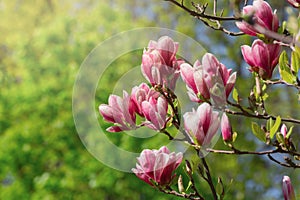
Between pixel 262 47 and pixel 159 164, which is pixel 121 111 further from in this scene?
pixel 262 47

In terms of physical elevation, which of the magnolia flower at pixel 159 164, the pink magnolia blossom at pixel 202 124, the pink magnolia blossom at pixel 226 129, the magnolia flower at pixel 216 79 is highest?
the magnolia flower at pixel 216 79

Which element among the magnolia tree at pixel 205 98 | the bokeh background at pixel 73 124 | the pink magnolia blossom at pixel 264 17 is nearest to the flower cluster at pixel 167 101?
the magnolia tree at pixel 205 98

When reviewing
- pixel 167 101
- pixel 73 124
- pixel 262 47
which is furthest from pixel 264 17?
pixel 73 124

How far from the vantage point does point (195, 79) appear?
1.10 m

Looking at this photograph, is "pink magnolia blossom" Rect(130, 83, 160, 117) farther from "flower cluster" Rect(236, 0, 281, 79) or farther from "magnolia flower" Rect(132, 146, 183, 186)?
"flower cluster" Rect(236, 0, 281, 79)

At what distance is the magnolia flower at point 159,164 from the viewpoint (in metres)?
1.17

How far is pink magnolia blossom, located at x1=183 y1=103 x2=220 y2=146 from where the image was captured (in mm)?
1093

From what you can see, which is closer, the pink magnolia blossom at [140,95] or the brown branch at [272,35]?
the brown branch at [272,35]

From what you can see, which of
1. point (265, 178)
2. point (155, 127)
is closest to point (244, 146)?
point (265, 178)

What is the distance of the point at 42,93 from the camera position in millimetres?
6180

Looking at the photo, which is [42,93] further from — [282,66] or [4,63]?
[282,66]

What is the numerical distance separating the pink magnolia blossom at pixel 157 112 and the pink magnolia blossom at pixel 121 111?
47 mm

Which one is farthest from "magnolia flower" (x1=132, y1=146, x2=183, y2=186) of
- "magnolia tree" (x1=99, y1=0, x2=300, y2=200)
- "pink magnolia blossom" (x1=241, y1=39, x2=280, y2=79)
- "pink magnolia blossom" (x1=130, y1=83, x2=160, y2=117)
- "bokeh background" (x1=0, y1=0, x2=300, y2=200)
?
"bokeh background" (x1=0, y1=0, x2=300, y2=200)

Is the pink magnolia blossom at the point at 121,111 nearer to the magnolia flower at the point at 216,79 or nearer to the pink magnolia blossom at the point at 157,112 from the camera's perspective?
the pink magnolia blossom at the point at 157,112
